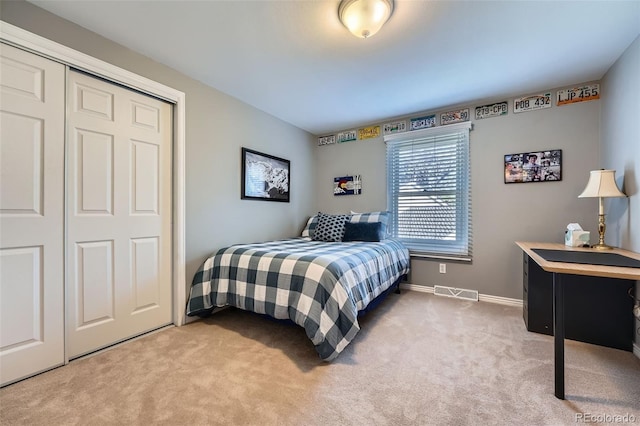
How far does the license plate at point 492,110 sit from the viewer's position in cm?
289

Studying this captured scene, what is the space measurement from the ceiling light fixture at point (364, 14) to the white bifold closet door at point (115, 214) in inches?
68.6

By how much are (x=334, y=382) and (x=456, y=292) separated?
2.21 m

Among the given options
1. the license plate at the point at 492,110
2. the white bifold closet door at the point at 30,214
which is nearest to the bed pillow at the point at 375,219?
the license plate at the point at 492,110

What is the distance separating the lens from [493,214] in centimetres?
295

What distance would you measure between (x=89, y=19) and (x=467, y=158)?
362 centimetres

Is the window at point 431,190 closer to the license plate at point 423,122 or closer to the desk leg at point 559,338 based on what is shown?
the license plate at point 423,122

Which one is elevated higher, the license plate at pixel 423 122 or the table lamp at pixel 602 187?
the license plate at pixel 423 122

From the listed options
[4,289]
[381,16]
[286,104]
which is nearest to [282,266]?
[4,289]

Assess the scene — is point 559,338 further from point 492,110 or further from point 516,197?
point 492,110

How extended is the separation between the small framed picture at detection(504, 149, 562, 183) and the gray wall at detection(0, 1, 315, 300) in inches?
108

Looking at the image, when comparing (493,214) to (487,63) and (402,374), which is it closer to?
(487,63)

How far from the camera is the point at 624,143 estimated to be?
2031 mm

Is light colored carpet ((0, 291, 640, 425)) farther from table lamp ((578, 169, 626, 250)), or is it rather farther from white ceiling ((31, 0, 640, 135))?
white ceiling ((31, 0, 640, 135))

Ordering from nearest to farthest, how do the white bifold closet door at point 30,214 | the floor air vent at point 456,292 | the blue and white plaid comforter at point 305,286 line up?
the white bifold closet door at point 30,214 < the blue and white plaid comforter at point 305,286 < the floor air vent at point 456,292
